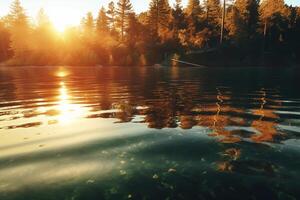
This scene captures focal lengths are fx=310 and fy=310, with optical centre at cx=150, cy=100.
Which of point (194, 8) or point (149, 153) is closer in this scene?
point (149, 153)

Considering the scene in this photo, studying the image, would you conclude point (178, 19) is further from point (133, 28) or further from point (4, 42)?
point (4, 42)

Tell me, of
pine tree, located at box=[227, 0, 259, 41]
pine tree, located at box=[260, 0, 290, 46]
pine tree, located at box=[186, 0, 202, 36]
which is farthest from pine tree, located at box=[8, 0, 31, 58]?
pine tree, located at box=[260, 0, 290, 46]

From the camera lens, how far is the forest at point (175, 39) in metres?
72.4

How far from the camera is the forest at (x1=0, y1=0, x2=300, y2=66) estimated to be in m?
72.4

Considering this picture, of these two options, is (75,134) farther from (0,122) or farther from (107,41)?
(107,41)

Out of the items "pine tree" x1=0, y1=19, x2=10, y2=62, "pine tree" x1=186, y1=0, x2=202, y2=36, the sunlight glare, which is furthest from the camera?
"pine tree" x1=0, y1=19, x2=10, y2=62

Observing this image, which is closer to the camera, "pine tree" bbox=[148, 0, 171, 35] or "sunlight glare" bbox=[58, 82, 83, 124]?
"sunlight glare" bbox=[58, 82, 83, 124]

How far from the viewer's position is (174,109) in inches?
573

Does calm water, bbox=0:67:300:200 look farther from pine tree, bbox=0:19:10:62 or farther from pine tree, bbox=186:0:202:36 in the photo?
pine tree, bbox=0:19:10:62

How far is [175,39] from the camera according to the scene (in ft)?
253

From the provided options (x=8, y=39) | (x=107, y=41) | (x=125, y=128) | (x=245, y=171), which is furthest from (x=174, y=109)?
(x=8, y=39)

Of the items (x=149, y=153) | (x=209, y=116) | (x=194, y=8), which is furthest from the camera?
(x=194, y=8)

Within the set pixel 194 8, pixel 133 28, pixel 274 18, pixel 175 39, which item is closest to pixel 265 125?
pixel 175 39

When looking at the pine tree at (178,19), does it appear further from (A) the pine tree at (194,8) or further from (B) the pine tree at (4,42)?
(B) the pine tree at (4,42)
